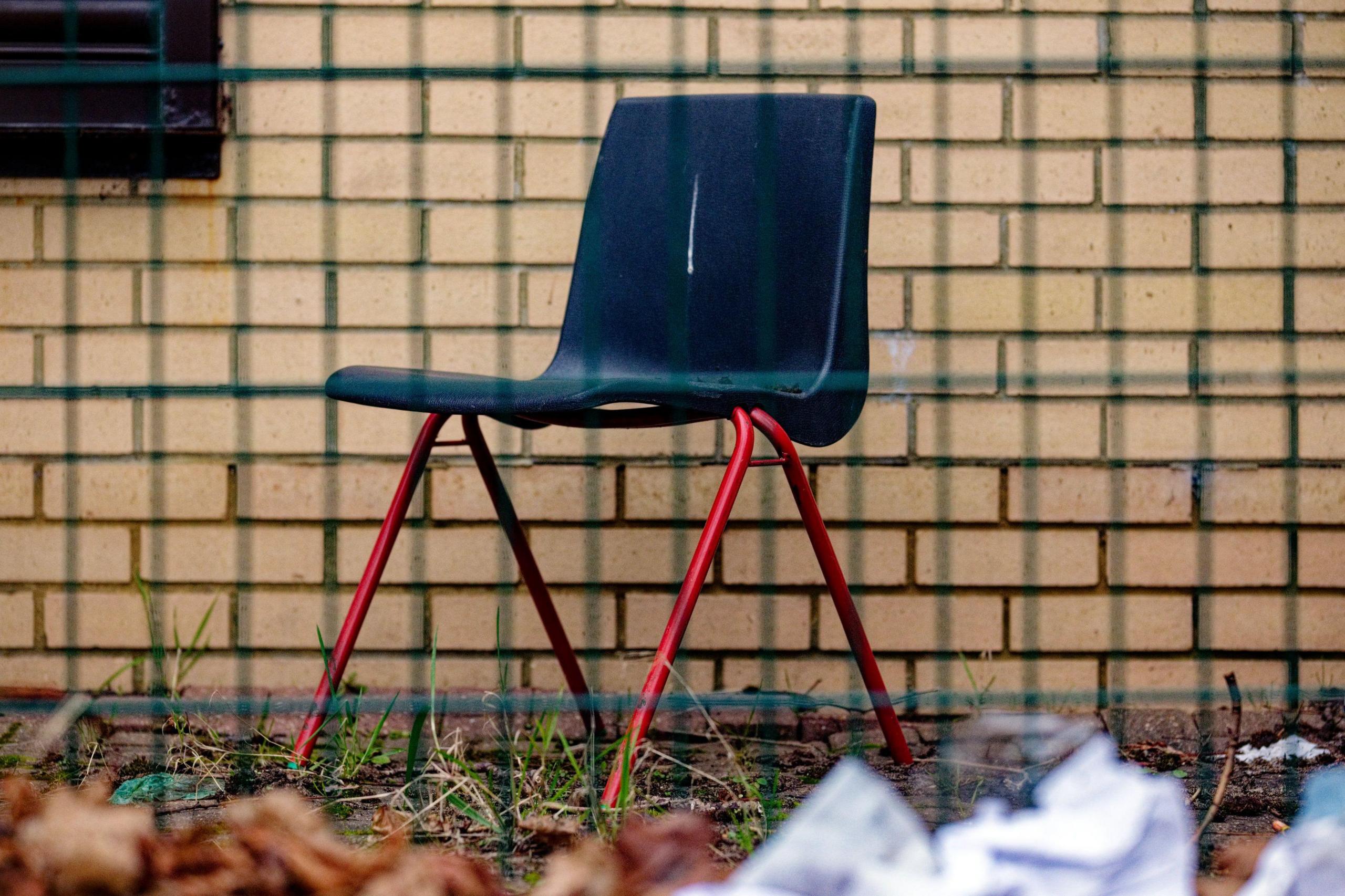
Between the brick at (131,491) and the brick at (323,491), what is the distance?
0.07 meters

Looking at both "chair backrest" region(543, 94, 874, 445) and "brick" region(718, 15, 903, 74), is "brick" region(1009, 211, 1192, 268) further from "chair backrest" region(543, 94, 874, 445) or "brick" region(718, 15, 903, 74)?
"chair backrest" region(543, 94, 874, 445)

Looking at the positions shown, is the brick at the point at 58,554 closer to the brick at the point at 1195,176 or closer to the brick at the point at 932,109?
the brick at the point at 932,109

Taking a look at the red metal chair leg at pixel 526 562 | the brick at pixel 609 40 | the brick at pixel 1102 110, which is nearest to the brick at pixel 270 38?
the brick at pixel 609 40

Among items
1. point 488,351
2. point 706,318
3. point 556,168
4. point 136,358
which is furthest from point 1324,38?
point 136,358

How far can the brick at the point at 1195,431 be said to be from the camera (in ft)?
6.95

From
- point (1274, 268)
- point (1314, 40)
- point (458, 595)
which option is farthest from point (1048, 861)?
point (1314, 40)

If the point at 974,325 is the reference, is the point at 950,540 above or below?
below

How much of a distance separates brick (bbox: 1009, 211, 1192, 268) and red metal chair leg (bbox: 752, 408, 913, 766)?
774 millimetres

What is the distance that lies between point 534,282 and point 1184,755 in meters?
1.33

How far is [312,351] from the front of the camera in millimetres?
2145

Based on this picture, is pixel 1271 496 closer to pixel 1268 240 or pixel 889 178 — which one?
pixel 1268 240

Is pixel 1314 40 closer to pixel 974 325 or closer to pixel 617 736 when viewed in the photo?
pixel 974 325

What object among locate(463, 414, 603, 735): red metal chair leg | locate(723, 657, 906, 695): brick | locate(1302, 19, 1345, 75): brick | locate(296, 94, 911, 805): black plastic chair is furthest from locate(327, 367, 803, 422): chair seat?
locate(1302, 19, 1345, 75): brick

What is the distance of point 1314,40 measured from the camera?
6.91ft
